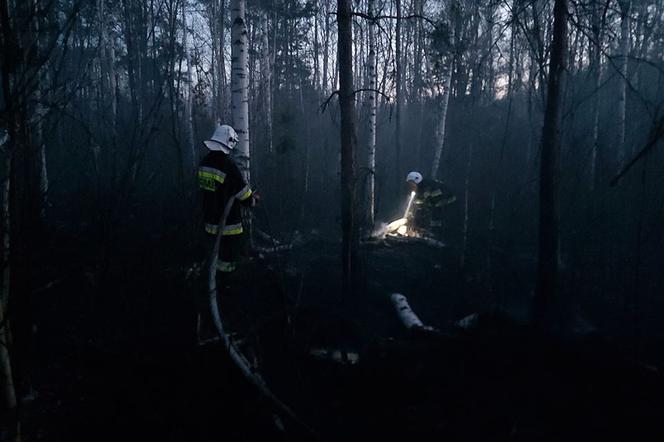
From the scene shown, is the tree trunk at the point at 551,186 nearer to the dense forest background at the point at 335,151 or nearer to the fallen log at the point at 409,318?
the dense forest background at the point at 335,151

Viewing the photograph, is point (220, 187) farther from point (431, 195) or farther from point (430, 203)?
point (430, 203)

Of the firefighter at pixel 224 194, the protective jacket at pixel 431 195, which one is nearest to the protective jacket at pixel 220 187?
the firefighter at pixel 224 194

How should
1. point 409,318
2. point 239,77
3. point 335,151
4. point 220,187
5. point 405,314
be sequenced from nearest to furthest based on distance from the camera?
point 220,187, point 409,318, point 405,314, point 239,77, point 335,151

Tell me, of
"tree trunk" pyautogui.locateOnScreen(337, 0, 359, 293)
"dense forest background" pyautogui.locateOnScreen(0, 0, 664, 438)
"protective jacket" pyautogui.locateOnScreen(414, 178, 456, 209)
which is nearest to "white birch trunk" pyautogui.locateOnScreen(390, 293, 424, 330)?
"tree trunk" pyautogui.locateOnScreen(337, 0, 359, 293)

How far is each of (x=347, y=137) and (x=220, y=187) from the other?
70.8 inches

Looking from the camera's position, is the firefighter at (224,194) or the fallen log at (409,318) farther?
the firefighter at (224,194)

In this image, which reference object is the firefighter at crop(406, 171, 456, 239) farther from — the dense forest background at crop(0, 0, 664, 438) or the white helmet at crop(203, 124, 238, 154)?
the white helmet at crop(203, 124, 238, 154)

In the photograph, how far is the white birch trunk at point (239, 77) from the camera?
6.65 meters

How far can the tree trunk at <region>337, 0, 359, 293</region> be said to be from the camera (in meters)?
5.35

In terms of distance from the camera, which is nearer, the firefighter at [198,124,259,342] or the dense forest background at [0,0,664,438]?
the dense forest background at [0,0,664,438]

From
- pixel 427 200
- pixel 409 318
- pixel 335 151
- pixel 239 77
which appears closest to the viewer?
pixel 409 318

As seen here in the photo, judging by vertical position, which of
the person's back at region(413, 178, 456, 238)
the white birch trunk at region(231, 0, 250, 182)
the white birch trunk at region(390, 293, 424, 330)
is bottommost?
the white birch trunk at region(390, 293, 424, 330)

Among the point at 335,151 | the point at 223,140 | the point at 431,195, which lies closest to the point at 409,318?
the point at 223,140

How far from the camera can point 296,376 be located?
384cm
